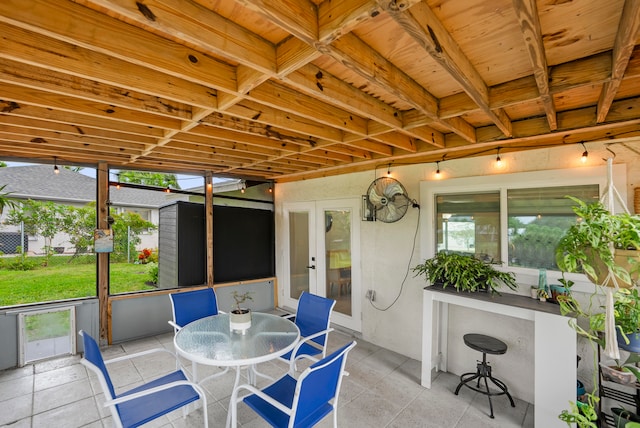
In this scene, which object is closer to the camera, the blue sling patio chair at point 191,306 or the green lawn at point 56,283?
the blue sling patio chair at point 191,306

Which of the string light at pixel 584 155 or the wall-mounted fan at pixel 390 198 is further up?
the string light at pixel 584 155

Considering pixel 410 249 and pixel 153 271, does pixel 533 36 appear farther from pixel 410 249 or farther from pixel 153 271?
pixel 153 271

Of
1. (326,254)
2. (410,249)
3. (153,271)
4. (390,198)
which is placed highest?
(390,198)

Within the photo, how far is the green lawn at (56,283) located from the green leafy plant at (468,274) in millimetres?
4183

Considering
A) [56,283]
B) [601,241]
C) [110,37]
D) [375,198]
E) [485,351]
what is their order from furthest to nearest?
[56,283], [375,198], [485,351], [601,241], [110,37]

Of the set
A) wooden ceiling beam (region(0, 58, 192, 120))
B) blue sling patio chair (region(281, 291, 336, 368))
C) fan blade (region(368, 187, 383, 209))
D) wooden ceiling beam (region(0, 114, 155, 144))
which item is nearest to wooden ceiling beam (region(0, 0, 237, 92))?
wooden ceiling beam (region(0, 58, 192, 120))

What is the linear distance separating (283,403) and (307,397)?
0.38m

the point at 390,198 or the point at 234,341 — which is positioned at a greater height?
the point at 390,198

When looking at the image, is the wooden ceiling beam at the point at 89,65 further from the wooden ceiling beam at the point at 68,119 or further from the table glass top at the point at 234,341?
the table glass top at the point at 234,341

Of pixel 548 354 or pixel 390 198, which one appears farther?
pixel 390 198

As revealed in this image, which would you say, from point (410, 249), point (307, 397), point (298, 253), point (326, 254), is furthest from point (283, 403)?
point (298, 253)

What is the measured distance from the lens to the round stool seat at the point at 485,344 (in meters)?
2.51

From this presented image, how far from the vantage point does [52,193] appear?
12.4 feet

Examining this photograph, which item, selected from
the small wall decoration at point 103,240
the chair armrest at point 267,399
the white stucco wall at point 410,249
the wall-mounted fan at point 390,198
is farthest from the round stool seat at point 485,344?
the small wall decoration at point 103,240
